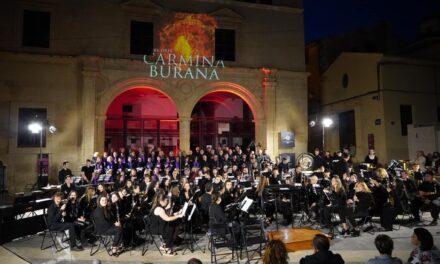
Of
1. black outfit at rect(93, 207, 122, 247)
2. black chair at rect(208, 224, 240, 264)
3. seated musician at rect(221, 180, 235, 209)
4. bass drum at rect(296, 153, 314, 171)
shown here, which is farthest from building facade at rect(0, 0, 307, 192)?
black chair at rect(208, 224, 240, 264)

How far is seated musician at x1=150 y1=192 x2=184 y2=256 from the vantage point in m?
8.08

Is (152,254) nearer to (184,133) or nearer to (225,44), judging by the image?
(184,133)

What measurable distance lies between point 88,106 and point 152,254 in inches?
448

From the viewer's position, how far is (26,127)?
1700 cm

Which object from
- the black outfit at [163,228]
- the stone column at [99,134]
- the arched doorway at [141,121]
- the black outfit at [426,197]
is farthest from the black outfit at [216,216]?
the arched doorway at [141,121]

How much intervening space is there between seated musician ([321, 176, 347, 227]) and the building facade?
9.99 meters

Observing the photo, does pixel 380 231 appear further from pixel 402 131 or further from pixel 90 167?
pixel 402 131

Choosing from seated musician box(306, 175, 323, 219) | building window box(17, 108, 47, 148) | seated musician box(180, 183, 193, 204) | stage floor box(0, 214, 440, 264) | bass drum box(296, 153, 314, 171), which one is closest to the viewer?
stage floor box(0, 214, 440, 264)

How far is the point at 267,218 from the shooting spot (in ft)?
36.0

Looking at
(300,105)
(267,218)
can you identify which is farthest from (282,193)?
(300,105)

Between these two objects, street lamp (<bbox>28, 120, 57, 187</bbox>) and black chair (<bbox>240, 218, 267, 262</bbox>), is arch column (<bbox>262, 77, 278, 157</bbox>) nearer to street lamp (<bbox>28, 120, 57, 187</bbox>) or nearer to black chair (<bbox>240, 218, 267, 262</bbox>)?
black chair (<bbox>240, 218, 267, 262</bbox>)

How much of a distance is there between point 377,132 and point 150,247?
55.5 ft

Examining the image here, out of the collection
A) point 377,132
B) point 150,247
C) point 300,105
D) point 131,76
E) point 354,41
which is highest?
point 354,41

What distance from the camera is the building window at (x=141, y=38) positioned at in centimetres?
1872
